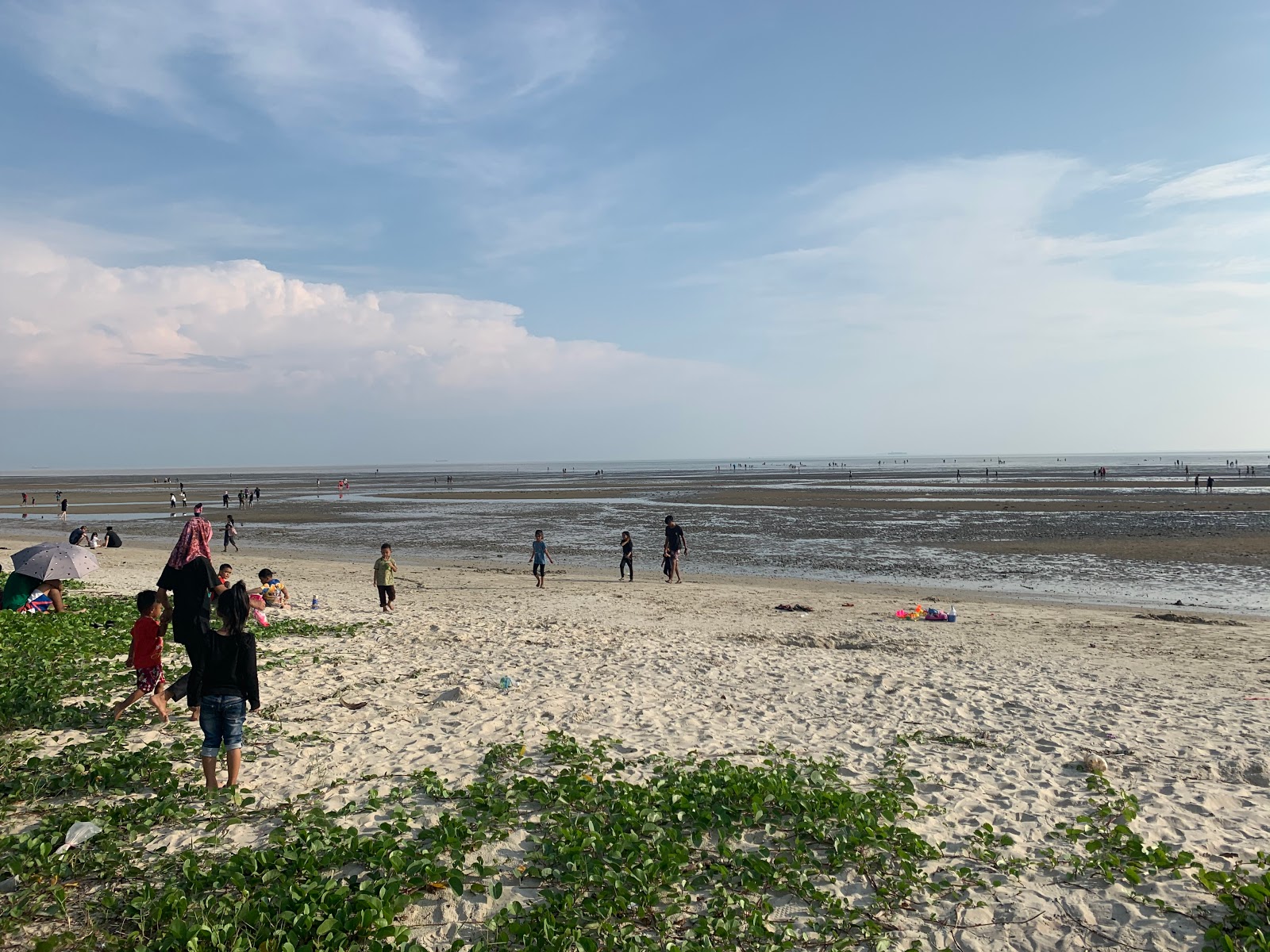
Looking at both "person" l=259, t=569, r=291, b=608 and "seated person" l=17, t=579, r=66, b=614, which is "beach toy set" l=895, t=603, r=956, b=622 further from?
"seated person" l=17, t=579, r=66, b=614

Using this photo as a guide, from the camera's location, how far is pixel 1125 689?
10422mm

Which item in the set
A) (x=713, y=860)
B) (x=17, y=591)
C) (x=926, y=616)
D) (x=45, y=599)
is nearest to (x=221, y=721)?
(x=713, y=860)

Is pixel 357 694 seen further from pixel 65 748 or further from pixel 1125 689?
pixel 1125 689

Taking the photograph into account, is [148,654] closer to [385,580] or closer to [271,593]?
[271,593]

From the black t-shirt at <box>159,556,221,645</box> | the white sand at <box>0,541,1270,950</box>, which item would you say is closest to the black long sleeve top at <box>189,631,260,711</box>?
the white sand at <box>0,541,1270,950</box>

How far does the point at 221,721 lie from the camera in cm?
650

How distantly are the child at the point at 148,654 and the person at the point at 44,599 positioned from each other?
23.3 feet

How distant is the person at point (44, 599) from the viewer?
13.6 metres

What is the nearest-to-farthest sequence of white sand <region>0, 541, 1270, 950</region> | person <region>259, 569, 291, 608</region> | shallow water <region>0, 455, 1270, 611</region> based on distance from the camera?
white sand <region>0, 541, 1270, 950</region> → person <region>259, 569, 291, 608</region> → shallow water <region>0, 455, 1270, 611</region>

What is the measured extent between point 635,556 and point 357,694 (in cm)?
1885

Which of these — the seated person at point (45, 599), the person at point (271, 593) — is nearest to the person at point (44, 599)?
the seated person at point (45, 599)

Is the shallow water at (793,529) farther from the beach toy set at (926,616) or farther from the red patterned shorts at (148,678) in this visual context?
the red patterned shorts at (148,678)

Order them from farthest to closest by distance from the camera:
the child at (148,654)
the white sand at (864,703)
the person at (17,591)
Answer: the person at (17,591)
the child at (148,654)
the white sand at (864,703)

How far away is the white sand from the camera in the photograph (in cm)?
625
